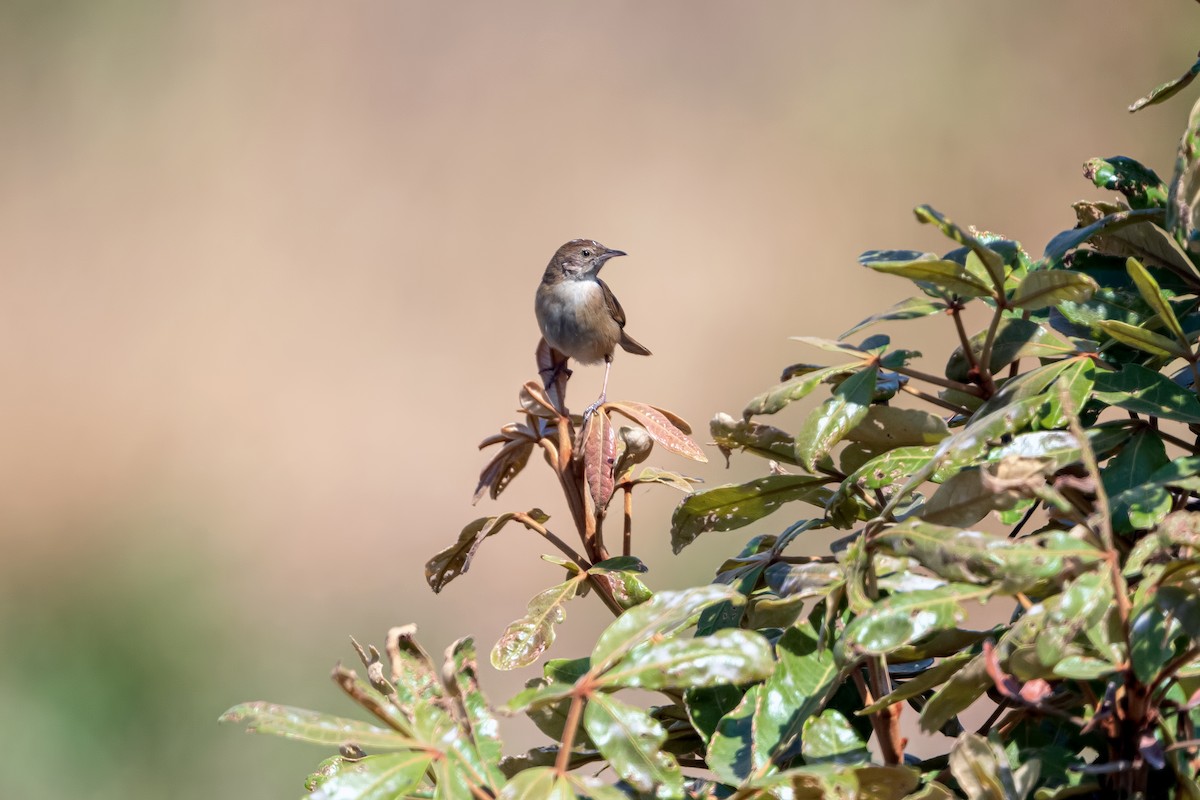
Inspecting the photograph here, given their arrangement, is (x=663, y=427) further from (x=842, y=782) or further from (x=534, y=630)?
(x=842, y=782)

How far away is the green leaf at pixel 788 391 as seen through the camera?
34.7 inches

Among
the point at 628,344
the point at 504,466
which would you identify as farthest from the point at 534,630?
the point at 628,344

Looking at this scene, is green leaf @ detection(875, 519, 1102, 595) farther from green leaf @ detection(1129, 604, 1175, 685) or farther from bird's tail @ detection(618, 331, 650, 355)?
bird's tail @ detection(618, 331, 650, 355)

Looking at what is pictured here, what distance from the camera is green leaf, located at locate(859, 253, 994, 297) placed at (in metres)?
0.78

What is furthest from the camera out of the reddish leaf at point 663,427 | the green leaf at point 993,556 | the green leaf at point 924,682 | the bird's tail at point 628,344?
the bird's tail at point 628,344

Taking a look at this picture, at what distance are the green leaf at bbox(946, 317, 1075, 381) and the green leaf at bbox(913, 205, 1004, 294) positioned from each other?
0.10 metres

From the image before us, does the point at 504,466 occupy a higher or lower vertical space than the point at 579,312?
lower

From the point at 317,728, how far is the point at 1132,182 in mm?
860

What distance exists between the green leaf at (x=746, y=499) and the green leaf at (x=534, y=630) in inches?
5.4

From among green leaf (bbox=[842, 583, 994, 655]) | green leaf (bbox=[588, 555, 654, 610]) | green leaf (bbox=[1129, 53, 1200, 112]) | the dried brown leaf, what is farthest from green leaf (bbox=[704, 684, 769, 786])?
green leaf (bbox=[1129, 53, 1200, 112])

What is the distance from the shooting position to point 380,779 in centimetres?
68

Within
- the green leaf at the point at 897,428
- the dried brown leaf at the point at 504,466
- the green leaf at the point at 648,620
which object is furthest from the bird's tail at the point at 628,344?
the green leaf at the point at 648,620

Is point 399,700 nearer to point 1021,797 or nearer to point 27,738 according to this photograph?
point 1021,797

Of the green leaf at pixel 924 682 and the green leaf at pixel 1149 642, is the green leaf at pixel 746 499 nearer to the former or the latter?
the green leaf at pixel 924 682
